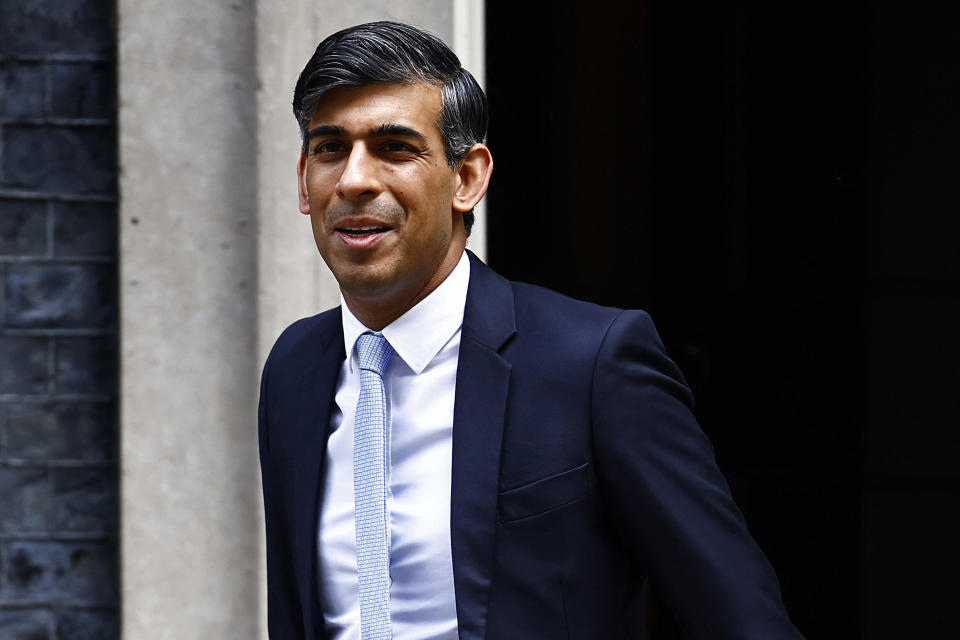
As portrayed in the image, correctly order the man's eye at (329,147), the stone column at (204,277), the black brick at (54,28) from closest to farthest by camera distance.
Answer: the man's eye at (329,147), the stone column at (204,277), the black brick at (54,28)

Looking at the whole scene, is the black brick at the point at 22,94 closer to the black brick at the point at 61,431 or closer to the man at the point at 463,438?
the black brick at the point at 61,431

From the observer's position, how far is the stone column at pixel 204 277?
10.6 ft

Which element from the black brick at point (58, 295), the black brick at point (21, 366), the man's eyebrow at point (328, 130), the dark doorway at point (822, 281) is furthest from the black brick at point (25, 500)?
the dark doorway at point (822, 281)

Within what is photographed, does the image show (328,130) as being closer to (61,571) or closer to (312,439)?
(312,439)

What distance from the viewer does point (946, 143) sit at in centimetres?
391

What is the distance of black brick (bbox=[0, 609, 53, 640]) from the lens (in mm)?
3412

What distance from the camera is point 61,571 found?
3.40 metres

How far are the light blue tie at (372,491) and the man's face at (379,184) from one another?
12 centimetres

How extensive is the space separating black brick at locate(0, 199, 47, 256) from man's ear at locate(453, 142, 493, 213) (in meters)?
1.95

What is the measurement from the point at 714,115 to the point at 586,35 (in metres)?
0.68

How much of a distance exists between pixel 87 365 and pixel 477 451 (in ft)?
6.58

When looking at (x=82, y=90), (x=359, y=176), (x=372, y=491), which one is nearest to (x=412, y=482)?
(x=372, y=491)

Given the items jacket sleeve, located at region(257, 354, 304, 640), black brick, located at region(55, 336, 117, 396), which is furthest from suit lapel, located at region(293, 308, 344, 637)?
black brick, located at region(55, 336, 117, 396)

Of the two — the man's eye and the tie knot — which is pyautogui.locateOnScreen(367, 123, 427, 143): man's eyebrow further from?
the tie knot
